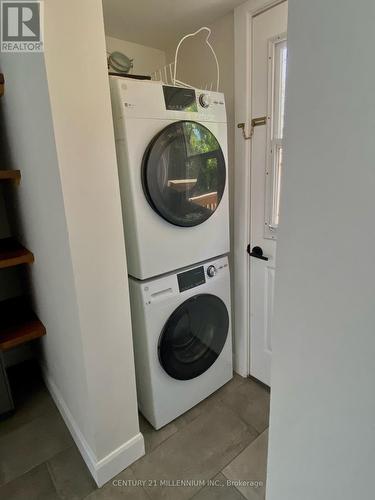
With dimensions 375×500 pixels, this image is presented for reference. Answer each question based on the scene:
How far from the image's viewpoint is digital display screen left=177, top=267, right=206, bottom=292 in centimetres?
157

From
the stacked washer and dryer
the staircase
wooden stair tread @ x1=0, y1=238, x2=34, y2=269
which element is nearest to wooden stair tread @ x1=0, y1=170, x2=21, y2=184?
the staircase

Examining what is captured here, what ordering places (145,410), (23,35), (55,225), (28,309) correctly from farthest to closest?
(28,309)
(145,410)
(55,225)
(23,35)

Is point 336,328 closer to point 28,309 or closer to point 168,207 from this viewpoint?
point 168,207

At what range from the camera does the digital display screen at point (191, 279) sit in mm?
1565

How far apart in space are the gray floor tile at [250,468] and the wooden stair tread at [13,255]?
1476 millimetres

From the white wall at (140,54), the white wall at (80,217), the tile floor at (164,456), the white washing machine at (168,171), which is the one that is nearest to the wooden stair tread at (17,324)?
the white wall at (80,217)

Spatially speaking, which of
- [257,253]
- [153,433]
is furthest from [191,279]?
[153,433]

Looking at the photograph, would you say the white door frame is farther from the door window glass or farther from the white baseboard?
the white baseboard

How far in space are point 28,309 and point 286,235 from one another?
1960 mm

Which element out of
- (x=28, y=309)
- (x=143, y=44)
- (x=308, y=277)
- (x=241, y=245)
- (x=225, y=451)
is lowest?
(x=225, y=451)

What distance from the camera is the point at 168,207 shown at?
1.41 meters

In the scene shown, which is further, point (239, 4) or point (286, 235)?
point (239, 4)

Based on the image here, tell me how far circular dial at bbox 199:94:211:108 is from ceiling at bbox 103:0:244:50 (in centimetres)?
44

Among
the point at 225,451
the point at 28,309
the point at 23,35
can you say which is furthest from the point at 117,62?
the point at 225,451
